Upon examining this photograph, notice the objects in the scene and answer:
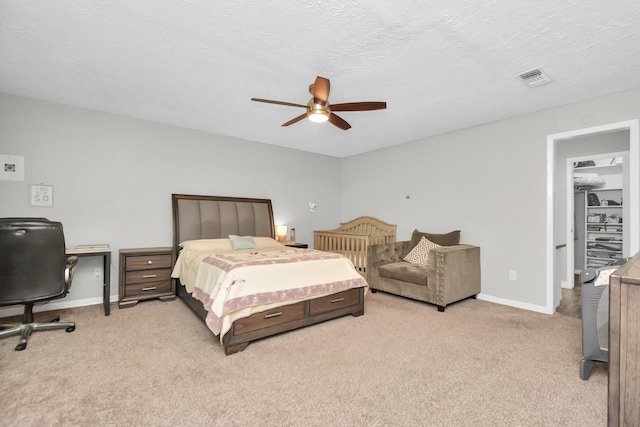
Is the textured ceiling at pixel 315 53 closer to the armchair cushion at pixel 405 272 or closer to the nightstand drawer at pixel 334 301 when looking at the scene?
the armchair cushion at pixel 405 272

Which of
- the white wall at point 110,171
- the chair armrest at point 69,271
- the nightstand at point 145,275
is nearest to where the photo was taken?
the chair armrest at point 69,271

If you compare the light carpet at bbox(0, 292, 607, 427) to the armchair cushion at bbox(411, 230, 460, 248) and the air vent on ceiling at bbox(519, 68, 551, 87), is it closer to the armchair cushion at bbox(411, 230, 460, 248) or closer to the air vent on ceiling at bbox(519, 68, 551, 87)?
the armchair cushion at bbox(411, 230, 460, 248)

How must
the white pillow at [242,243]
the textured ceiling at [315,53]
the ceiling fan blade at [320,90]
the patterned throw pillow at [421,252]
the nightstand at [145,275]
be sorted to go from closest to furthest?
1. the textured ceiling at [315,53]
2. the ceiling fan blade at [320,90]
3. the nightstand at [145,275]
4. the white pillow at [242,243]
5. the patterned throw pillow at [421,252]

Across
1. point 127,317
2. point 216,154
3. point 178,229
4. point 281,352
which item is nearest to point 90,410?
point 281,352

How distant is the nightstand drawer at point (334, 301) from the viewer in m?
2.98

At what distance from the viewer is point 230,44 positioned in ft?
7.31

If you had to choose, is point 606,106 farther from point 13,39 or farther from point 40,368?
point 40,368

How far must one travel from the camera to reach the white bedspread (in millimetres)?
2445

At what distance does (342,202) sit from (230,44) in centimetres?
439

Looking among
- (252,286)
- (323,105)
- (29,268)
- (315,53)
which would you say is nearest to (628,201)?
(323,105)

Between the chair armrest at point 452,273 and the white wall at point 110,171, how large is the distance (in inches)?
121

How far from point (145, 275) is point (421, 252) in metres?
3.66

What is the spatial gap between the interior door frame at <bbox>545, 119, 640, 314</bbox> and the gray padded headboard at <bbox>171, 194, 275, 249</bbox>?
3812 mm

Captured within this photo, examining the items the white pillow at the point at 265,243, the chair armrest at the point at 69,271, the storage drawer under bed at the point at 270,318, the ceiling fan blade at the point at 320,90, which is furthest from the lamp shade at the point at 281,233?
the ceiling fan blade at the point at 320,90
